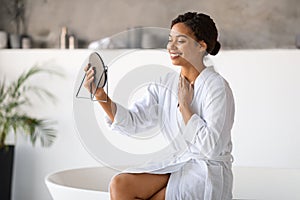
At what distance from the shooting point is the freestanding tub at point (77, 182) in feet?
8.82

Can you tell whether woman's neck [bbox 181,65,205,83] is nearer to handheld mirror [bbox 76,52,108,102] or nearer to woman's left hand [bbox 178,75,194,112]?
woman's left hand [bbox 178,75,194,112]

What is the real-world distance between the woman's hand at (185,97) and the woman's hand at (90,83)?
277 mm

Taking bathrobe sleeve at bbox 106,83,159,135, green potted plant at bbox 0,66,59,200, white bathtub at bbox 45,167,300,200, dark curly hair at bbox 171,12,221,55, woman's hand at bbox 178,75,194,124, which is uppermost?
dark curly hair at bbox 171,12,221,55

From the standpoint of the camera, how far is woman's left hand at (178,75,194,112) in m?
2.13

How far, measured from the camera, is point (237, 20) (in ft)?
13.6

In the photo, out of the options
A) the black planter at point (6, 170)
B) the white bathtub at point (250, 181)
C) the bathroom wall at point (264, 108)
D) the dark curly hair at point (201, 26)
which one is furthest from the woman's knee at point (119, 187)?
the black planter at point (6, 170)

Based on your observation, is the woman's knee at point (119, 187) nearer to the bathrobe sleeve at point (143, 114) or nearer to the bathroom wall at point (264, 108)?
the bathrobe sleeve at point (143, 114)

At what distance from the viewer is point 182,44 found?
216 centimetres

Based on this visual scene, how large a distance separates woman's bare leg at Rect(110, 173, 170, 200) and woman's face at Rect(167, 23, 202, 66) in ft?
1.39

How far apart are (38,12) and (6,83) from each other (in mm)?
599

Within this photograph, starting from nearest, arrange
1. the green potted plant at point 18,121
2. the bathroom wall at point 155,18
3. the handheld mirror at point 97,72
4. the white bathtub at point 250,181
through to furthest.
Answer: the handheld mirror at point 97,72 → the white bathtub at point 250,181 → the bathroom wall at point 155,18 → the green potted plant at point 18,121

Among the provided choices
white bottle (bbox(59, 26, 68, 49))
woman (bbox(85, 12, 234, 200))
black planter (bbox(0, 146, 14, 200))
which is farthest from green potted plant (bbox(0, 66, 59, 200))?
woman (bbox(85, 12, 234, 200))

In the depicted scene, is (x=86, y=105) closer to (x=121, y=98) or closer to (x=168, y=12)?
(x=121, y=98)

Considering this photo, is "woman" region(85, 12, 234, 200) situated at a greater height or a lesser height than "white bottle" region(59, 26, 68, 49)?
lesser
